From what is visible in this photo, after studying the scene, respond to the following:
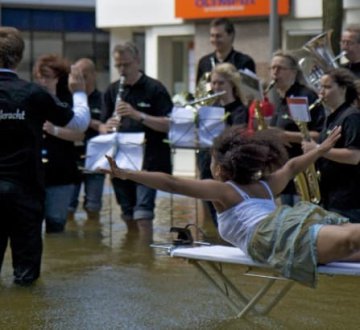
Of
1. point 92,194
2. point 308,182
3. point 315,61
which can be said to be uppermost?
point 315,61

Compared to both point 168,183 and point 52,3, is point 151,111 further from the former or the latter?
point 52,3

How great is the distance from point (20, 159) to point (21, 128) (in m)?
0.23

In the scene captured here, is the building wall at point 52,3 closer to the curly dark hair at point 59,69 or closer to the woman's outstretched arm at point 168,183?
the curly dark hair at point 59,69

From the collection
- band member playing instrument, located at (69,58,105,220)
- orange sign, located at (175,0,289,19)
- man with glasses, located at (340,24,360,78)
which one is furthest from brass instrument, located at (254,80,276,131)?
orange sign, located at (175,0,289,19)

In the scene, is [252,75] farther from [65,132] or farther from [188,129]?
[65,132]

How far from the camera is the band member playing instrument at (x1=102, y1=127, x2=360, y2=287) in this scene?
6.23 metres

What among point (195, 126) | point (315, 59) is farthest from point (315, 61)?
point (195, 126)

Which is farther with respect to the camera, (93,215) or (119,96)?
(93,215)

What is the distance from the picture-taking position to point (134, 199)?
11.6 meters

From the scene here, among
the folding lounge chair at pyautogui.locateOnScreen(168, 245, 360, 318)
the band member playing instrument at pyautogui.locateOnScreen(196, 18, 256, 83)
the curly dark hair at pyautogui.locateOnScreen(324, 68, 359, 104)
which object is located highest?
the band member playing instrument at pyautogui.locateOnScreen(196, 18, 256, 83)

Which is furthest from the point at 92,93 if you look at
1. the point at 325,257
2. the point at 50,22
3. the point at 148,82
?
the point at 50,22

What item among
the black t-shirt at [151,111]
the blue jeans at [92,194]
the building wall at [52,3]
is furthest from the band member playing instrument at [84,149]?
the building wall at [52,3]

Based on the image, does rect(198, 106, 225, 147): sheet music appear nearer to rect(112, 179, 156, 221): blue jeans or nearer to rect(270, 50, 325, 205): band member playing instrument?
rect(270, 50, 325, 205): band member playing instrument

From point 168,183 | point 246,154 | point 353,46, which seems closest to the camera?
point 168,183
